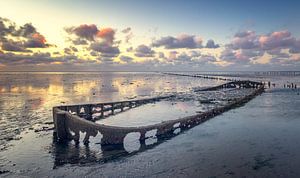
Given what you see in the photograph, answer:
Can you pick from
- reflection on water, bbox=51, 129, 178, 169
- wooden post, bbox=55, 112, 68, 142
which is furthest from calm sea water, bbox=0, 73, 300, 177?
wooden post, bbox=55, 112, 68, 142

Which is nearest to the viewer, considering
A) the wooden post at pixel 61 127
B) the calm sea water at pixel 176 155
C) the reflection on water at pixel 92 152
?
the calm sea water at pixel 176 155

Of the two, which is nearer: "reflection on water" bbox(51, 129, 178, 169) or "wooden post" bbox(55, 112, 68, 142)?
"reflection on water" bbox(51, 129, 178, 169)

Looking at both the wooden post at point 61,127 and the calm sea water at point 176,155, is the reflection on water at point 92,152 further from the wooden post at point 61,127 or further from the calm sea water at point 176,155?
the wooden post at point 61,127

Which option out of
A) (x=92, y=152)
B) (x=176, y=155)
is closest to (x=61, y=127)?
(x=92, y=152)

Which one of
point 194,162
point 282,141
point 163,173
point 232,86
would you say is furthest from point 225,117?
point 232,86

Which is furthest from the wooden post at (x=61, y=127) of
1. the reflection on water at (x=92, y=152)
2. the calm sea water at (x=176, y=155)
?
the calm sea water at (x=176, y=155)

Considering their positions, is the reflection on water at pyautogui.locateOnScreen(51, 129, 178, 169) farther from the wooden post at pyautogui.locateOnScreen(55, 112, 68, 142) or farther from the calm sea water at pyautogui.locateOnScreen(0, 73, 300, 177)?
the wooden post at pyautogui.locateOnScreen(55, 112, 68, 142)

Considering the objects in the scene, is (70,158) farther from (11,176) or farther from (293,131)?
(293,131)

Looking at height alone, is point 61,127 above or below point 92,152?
above

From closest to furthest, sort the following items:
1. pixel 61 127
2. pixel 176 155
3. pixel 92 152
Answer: pixel 176 155 → pixel 92 152 → pixel 61 127

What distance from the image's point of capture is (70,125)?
3659 centimetres

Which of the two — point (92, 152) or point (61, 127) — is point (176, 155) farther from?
point (61, 127)

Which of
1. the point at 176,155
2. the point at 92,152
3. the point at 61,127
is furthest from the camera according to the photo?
the point at 61,127

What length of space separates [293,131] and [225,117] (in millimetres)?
12897
